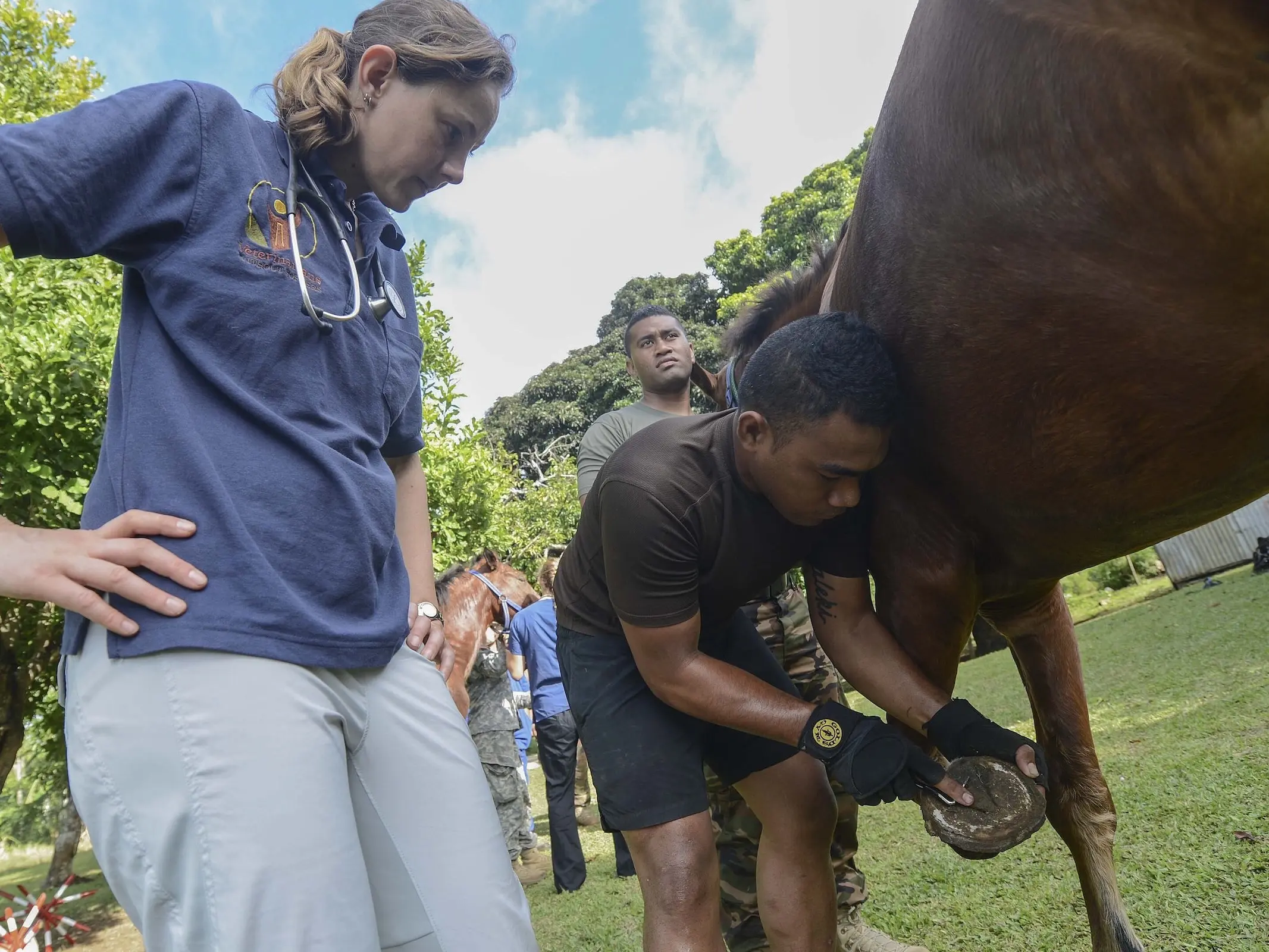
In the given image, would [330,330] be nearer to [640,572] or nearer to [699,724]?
[640,572]

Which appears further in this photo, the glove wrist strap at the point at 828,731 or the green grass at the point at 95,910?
the green grass at the point at 95,910

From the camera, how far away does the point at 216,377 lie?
1.31m

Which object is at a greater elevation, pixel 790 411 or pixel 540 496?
pixel 540 496

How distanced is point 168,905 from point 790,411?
1.47 meters

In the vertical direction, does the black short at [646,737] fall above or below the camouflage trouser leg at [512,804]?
above

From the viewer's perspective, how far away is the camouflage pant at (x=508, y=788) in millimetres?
6477

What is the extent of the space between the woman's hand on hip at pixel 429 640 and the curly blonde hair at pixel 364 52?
2.93ft

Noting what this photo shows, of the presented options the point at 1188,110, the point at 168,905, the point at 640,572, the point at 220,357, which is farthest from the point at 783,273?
the point at 168,905

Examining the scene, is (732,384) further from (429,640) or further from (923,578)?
(429,640)

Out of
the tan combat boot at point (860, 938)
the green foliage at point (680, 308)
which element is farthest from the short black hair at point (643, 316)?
the green foliage at point (680, 308)

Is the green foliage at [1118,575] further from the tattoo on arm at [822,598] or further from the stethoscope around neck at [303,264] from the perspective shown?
the stethoscope around neck at [303,264]

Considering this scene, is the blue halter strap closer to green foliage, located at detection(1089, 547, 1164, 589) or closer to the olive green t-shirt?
the olive green t-shirt

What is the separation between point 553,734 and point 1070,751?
474 cm

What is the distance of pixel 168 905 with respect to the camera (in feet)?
3.86
